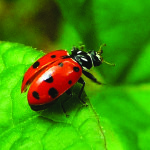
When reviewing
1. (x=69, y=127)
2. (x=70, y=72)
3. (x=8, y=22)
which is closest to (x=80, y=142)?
(x=69, y=127)

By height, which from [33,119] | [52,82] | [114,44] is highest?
[52,82]

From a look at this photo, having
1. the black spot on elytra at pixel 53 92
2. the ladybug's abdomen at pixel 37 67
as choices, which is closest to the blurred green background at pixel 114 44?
the ladybug's abdomen at pixel 37 67

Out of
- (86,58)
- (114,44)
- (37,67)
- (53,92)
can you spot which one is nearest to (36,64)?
(37,67)

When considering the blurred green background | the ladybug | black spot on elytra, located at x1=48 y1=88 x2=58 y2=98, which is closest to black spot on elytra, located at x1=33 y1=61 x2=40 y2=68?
the ladybug

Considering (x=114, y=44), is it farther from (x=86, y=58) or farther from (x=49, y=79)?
(x=49, y=79)

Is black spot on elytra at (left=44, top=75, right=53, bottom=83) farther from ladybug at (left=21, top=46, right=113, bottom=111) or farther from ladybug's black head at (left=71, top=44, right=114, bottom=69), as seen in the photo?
ladybug's black head at (left=71, top=44, right=114, bottom=69)
